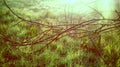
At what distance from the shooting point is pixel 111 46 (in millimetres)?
2055

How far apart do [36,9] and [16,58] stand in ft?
9.60

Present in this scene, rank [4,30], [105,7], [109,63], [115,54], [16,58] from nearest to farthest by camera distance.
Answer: [109,63], [115,54], [16,58], [4,30], [105,7]

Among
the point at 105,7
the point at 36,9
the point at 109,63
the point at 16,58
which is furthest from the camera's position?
the point at 36,9

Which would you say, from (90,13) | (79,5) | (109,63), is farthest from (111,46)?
(79,5)

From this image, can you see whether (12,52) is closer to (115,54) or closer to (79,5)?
(115,54)

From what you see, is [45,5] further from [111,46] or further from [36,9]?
[111,46]

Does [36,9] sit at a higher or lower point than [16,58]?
higher

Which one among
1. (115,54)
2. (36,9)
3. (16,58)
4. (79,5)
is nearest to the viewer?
(115,54)

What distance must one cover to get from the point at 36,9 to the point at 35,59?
305 centimetres

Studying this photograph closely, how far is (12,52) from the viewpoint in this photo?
2.25 metres

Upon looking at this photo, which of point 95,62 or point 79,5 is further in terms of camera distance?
point 79,5

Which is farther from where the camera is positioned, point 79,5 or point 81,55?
point 79,5

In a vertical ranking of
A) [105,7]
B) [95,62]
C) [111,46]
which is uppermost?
[105,7]

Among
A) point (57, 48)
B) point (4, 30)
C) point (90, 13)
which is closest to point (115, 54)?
point (57, 48)
